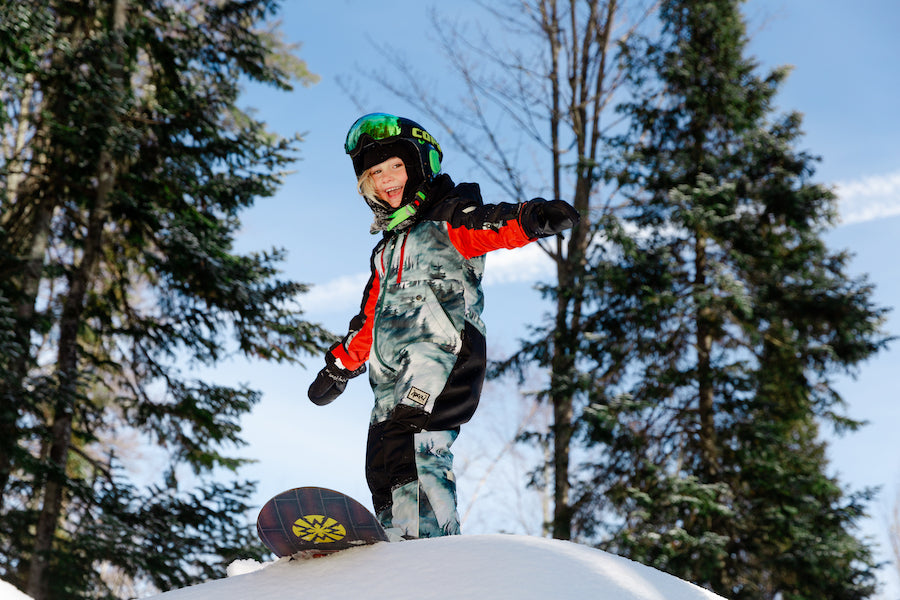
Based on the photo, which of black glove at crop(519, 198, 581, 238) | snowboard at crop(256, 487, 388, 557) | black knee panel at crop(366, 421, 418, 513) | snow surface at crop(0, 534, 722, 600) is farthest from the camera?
black knee panel at crop(366, 421, 418, 513)

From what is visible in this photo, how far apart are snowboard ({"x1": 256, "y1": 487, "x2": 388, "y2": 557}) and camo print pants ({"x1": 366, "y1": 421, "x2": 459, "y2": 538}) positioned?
0.62m

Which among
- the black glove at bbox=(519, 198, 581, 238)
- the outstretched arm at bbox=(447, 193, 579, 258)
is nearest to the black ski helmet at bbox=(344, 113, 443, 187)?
the outstretched arm at bbox=(447, 193, 579, 258)

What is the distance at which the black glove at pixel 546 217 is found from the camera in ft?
8.22

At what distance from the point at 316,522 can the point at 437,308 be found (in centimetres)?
113

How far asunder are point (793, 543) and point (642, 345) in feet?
10.3

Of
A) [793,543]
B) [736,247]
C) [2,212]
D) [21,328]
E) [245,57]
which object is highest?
[245,57]

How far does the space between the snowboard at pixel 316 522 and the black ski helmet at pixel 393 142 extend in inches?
59.7

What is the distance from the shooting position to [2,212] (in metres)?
10.1

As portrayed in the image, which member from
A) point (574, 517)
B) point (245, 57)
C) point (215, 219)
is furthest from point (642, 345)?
point (245, 57)

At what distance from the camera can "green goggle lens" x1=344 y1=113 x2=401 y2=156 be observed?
297cm

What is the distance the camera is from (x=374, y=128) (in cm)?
298

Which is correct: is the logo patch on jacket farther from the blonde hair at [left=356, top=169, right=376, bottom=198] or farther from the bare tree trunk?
the bare tree trunk

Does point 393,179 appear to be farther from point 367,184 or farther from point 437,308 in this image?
point 437,308

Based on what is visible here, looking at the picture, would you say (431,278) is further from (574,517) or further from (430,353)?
(574,517)
